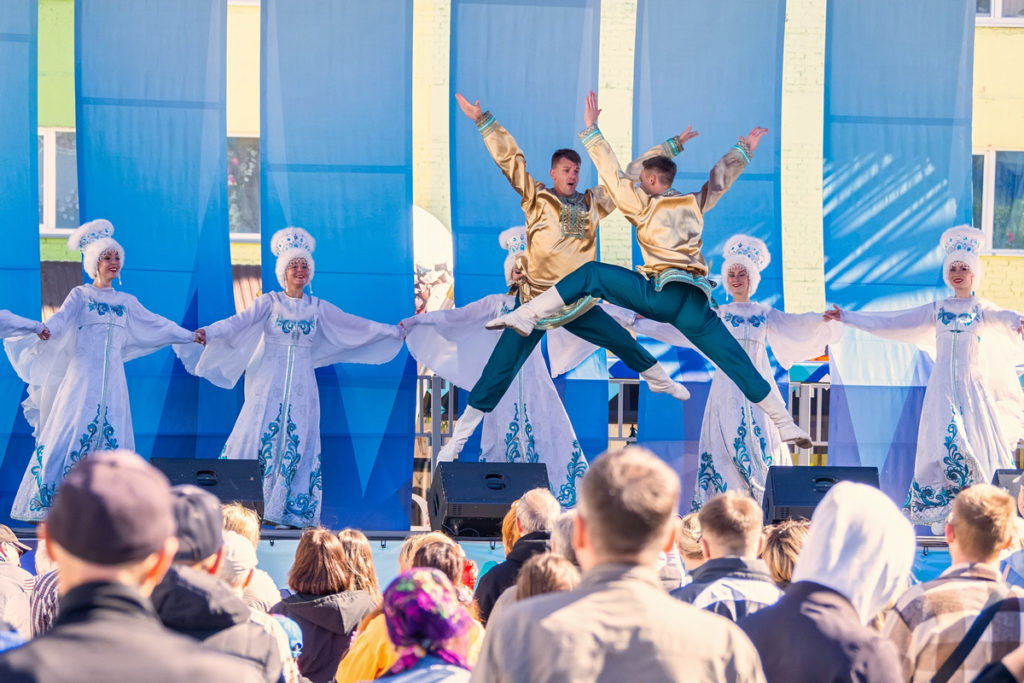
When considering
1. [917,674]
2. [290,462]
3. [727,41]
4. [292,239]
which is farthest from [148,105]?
[917,674]

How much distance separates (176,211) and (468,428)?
1.73m

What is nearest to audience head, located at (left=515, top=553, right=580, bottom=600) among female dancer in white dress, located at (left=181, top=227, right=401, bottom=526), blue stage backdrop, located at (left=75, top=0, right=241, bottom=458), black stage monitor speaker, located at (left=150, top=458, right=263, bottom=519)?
black stage monitor speaker, located at (left=150, top=458, right=263, bottom=519)

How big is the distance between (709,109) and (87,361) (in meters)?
3.12

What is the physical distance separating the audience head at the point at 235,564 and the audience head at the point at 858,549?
909mm

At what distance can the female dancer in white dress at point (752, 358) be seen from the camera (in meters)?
6.30

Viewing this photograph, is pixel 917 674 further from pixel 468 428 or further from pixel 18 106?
pixel 18 106

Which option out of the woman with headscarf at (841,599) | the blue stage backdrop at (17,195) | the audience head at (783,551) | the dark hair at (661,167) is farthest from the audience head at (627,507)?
the blue stage backdrop at (17,195)

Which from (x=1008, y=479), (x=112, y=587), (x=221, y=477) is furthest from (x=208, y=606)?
(x=1008, y=479)

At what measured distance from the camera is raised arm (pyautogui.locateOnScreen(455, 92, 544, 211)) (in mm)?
5941

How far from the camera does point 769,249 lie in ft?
21.8

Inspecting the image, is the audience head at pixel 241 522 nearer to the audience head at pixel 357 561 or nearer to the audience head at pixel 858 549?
the audience head at pixel 357 561

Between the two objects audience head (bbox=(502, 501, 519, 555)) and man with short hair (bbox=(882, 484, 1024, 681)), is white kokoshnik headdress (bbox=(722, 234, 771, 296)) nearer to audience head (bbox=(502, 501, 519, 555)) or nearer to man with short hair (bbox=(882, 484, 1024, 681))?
audience head (bbox=(502, 501, 519, 555))

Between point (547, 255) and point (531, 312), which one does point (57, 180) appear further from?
point (531, 312)

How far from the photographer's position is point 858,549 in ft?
6.57
